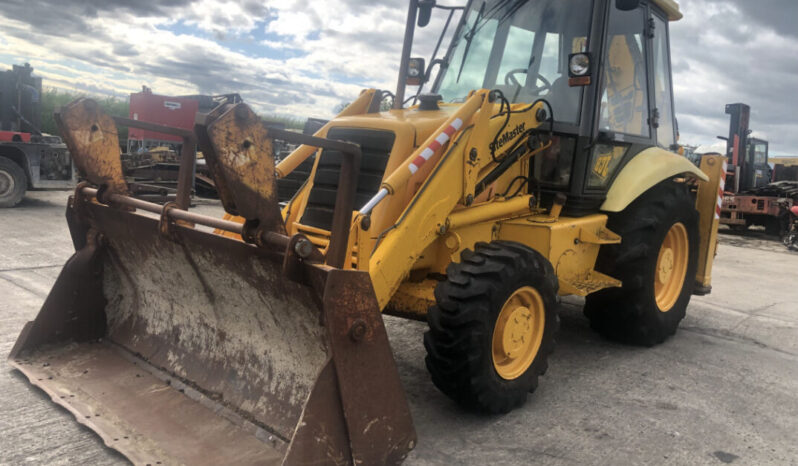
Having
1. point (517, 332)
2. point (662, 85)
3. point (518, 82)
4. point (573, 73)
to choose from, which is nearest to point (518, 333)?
point (517, 332)

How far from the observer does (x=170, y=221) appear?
3.26 meters

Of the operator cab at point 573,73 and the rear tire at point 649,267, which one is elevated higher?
the operator cab at point 573,73

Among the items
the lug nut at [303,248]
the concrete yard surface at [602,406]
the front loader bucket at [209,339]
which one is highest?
the lug nut at [303,248]

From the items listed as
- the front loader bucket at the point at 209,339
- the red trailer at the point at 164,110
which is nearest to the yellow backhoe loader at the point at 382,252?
the front loader bucket at the point at 209,339

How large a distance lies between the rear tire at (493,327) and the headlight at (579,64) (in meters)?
1.36

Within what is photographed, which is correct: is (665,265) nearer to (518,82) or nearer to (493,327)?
(518,82)

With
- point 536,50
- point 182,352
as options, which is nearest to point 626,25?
point 536,50

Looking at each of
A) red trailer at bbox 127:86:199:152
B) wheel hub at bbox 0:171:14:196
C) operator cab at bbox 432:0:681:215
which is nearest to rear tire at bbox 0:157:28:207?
wheel hub at bbox 0:171:14:196

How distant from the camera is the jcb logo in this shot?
468 cm

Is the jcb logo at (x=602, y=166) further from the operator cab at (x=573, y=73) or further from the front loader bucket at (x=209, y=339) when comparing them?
the front loader bucket at (x=209, y=339)

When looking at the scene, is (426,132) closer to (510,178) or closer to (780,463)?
(510,178)

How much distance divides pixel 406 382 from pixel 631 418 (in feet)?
4.48

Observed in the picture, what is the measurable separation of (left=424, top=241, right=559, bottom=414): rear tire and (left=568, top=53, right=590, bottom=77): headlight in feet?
4.46

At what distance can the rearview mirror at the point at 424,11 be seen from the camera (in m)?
4.89
